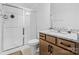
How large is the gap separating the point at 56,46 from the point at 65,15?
0.36 metres

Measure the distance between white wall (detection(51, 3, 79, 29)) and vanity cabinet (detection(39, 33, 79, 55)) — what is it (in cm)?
16

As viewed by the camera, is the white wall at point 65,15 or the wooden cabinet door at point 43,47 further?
the wooden cabinet door at point 43,47

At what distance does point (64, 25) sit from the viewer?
105 cm

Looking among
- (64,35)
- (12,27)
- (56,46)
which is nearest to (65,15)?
(64,35)

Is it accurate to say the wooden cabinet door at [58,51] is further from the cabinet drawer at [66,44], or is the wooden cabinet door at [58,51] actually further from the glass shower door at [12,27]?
the glass shower door at [12,27]

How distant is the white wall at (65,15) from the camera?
0.98 metres

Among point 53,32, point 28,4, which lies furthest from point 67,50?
point 28,4

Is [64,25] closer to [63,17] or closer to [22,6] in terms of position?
[63,17]

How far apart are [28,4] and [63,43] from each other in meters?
0.51

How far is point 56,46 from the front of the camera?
3.96 ft

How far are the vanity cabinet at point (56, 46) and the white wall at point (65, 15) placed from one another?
16 centimetres

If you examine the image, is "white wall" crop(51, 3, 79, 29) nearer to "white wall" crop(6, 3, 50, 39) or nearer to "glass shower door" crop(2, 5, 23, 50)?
"white wall" crop(6, 3, 50, 39)

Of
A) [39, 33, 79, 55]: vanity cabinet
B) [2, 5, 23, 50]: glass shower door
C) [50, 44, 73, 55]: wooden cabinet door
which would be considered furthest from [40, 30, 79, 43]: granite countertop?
[2, 5, 23, 50]: glass shower door

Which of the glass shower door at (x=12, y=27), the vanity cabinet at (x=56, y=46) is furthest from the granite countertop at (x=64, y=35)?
the glass shower door at (x=12, y=27)
